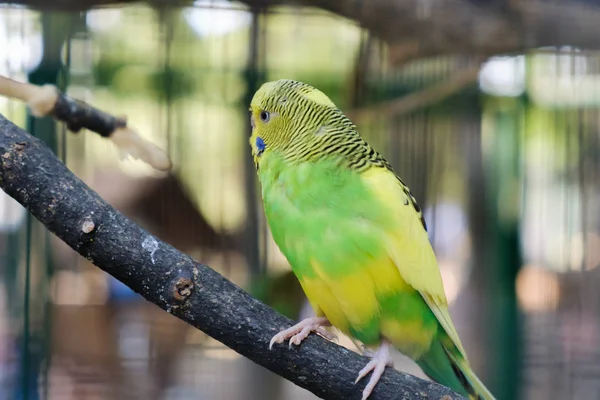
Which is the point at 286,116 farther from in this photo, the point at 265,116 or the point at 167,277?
the point at 167,277

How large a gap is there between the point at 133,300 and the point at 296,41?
2.69ft

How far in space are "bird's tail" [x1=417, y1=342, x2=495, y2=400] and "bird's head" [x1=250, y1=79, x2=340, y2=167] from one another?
320 millimetres

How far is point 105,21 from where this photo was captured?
1502mm

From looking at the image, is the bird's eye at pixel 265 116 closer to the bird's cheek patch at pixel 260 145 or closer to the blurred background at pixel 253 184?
the bird's cheek patch at pixel 260 145

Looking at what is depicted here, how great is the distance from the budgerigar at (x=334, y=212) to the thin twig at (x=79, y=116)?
21cm

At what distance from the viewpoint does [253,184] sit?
155cm

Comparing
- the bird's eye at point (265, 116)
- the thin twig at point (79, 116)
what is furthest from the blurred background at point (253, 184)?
the bird's eye at point (265, 116)

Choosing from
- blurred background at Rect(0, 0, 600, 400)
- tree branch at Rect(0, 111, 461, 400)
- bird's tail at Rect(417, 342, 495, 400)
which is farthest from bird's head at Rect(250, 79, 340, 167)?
blurred background at Rect(0, 0, 600, 400)

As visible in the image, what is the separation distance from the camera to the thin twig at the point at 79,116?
778 mm

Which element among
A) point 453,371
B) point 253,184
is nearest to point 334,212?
point 453,371

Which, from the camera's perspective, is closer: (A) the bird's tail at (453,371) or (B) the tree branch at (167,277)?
(B) the tree branch at (167,277)

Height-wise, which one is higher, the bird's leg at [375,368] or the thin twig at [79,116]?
the thin twig at [79,116]

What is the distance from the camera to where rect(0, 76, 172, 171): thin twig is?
2.55ft

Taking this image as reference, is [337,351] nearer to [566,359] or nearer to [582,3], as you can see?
[582,3]
